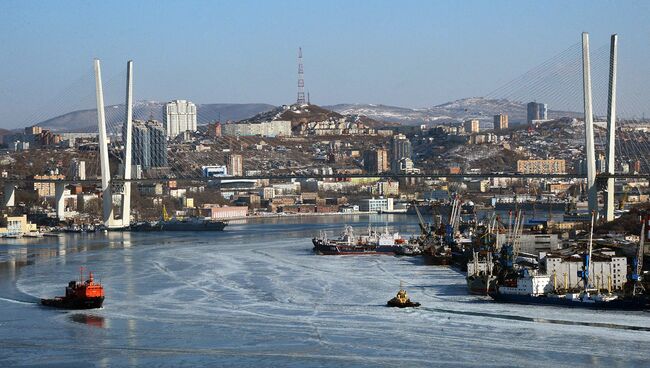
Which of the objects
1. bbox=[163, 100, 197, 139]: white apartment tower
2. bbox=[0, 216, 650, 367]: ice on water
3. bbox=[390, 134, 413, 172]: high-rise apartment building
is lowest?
bbox=[0, 216, 650, 367]: ice on water

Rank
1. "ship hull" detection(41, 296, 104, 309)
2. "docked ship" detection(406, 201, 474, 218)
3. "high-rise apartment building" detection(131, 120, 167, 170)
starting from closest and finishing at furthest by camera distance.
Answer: "ship hull" detection(41, 296, 104, 309), "docked ship" detection(406, 201, 474, 218), "high-rise apartment building" detection(131, 120, 167, 170)

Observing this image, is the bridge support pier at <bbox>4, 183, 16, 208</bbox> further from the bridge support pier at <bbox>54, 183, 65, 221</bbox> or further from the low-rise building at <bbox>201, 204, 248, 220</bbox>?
the low-rise building at <bbox>201, 204, 248, 220</bbox>

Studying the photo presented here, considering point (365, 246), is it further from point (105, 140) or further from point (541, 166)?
point (541, 166)

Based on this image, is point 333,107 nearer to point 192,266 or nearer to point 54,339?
point 192,266

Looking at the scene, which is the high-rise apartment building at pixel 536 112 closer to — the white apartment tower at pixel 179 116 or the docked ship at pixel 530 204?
the white apartment tower at pixel 179 116

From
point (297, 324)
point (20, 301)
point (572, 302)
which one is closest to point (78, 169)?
point (20, 301)

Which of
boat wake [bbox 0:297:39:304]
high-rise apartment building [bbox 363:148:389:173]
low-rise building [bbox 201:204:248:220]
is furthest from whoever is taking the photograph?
high-rise apartment building [bbox 363:148:389:173]

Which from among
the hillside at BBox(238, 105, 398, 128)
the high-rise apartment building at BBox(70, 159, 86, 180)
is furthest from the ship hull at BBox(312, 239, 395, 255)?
the hillside at BBox(238, 105, 398, 128)
